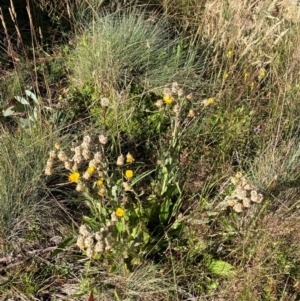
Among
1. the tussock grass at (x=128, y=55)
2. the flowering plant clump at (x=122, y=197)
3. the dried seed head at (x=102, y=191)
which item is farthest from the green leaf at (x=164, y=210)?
the tussock grass at (x=128, y=55)

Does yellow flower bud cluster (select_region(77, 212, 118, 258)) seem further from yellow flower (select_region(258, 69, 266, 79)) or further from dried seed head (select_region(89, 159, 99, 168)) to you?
yellow flower (select_region(258, 69, 266, 79))

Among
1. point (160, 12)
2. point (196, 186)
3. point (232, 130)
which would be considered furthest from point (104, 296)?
point (160, 12)

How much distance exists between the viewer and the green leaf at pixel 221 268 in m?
2.15

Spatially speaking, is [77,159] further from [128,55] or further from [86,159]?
[128,55]

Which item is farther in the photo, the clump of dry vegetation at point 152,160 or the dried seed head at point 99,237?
the clump of dry vegetation at point 152,160

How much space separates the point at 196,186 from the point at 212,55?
1171mm

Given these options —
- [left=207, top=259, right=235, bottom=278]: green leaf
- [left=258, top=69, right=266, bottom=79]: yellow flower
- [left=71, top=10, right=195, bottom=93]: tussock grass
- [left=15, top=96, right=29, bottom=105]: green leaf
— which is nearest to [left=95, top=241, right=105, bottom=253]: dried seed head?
[left=207, top=259, right=235, bottom=278]: green leaf

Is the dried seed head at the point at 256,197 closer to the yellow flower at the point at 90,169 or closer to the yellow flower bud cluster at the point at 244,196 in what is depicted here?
the yellow flower bud cluster at the point at 244,196

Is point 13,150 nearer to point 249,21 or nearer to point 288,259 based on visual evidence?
point 288,259

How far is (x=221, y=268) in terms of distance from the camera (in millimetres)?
2166

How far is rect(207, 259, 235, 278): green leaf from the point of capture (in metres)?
2.15

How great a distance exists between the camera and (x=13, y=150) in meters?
2.43

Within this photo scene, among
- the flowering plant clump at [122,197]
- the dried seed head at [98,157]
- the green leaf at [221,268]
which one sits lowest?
the green leaf at [221,268]

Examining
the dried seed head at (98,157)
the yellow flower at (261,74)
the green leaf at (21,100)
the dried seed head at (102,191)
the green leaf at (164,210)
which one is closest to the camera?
the dried seed head at (98,157)
